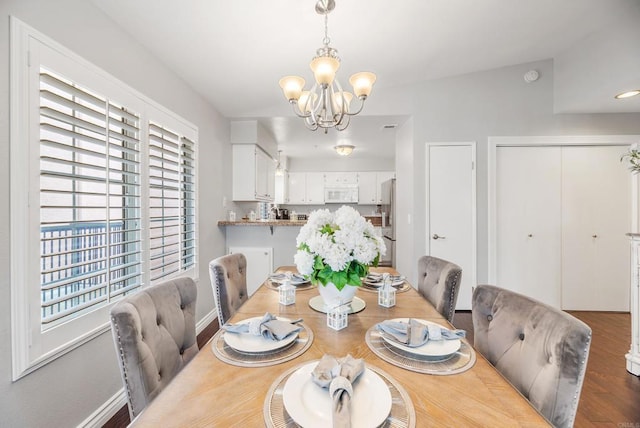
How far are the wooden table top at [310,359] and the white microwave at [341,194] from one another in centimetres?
533

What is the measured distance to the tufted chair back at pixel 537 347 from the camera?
0.77 m

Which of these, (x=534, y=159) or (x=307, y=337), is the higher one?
(x=534, y=159)

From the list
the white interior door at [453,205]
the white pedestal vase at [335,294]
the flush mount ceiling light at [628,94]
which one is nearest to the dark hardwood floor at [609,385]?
the white interior door at [453,205]

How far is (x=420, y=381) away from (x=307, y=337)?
0.41 metres

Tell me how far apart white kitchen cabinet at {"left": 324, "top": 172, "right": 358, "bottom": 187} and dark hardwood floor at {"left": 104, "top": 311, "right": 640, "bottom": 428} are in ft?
13.0

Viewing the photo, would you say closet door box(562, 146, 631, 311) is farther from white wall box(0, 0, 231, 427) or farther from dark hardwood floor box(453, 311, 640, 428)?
white wall box(0, 0, 231, 427)

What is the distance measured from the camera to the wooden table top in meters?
0.64

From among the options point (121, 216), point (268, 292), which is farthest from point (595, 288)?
point (121, 216)

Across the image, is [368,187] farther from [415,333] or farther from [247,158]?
[415,333]

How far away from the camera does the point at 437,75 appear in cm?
300

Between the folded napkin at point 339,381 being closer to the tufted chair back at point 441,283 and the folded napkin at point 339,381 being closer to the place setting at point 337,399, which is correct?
the place setting at point 337,399

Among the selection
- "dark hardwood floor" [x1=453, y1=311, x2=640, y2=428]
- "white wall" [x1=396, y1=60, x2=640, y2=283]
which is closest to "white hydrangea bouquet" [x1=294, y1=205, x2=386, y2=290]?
"dark hardwood floor" [x1=453, y1=311, x2=640, y2=428]

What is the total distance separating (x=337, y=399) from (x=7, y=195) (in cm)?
151

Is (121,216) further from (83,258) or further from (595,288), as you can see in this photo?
(595,288)
